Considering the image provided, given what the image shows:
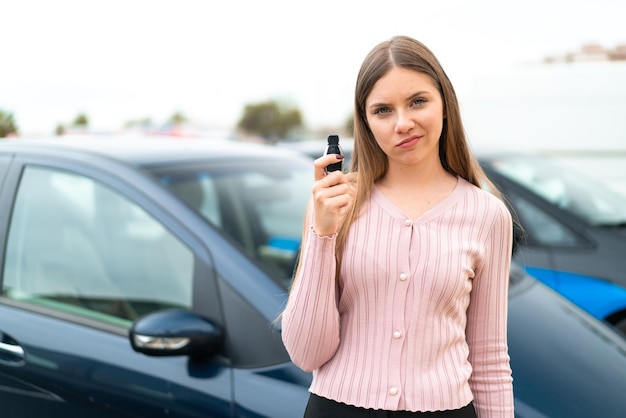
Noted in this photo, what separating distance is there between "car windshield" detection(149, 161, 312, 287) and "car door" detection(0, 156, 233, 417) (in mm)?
358

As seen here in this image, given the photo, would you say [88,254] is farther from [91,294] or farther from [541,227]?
[541,227]

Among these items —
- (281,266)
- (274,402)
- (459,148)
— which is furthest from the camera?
(281,266)

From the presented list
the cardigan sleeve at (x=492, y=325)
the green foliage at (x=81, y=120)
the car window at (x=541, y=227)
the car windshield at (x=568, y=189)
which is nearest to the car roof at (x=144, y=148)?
the cardigan sleeve at (x=492, y=325)

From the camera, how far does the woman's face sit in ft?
4.56

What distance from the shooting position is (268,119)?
4362 centimetres

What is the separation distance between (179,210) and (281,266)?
1073 mm

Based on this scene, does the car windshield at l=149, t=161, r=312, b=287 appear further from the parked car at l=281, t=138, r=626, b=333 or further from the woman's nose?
the woman's nose

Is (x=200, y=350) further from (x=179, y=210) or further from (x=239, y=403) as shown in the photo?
(x=179, y=210)

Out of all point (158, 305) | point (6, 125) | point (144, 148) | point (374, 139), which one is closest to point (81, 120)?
point (6, 125)

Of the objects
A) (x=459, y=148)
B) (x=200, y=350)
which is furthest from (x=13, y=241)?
(x=459, y=148)

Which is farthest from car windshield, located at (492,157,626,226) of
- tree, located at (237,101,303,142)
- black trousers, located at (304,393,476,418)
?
tree, located at (237,101,303,142)

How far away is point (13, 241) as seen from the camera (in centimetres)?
252

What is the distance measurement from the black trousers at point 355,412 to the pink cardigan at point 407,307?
0.05ft

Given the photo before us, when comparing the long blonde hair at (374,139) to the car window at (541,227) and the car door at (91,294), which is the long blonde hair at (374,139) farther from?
the car window at (541,227)
